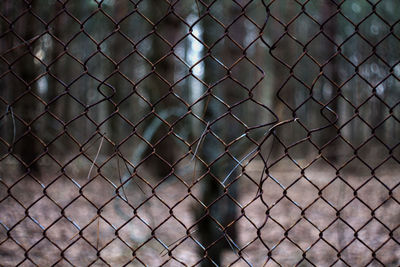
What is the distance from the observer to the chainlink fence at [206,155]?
1603 mm

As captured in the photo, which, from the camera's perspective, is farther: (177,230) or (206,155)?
(177,230)

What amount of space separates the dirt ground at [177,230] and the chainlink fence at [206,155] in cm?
3

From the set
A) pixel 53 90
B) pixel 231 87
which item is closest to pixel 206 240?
pixel 231 87

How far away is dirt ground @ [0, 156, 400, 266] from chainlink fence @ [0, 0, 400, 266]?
29mm

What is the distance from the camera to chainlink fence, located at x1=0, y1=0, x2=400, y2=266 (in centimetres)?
160

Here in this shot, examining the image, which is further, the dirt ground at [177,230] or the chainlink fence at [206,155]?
the dirt ground at [177,230]

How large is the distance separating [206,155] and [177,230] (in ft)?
10.3

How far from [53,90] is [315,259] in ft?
30.1

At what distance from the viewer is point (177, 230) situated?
544 cm

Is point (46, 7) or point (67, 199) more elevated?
point (46, 7)

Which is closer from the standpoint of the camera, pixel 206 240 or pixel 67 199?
pixel 206 240

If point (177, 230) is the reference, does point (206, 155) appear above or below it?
below

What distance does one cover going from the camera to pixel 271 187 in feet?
33.9

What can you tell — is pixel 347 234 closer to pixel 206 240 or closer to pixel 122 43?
pixel 206 240
